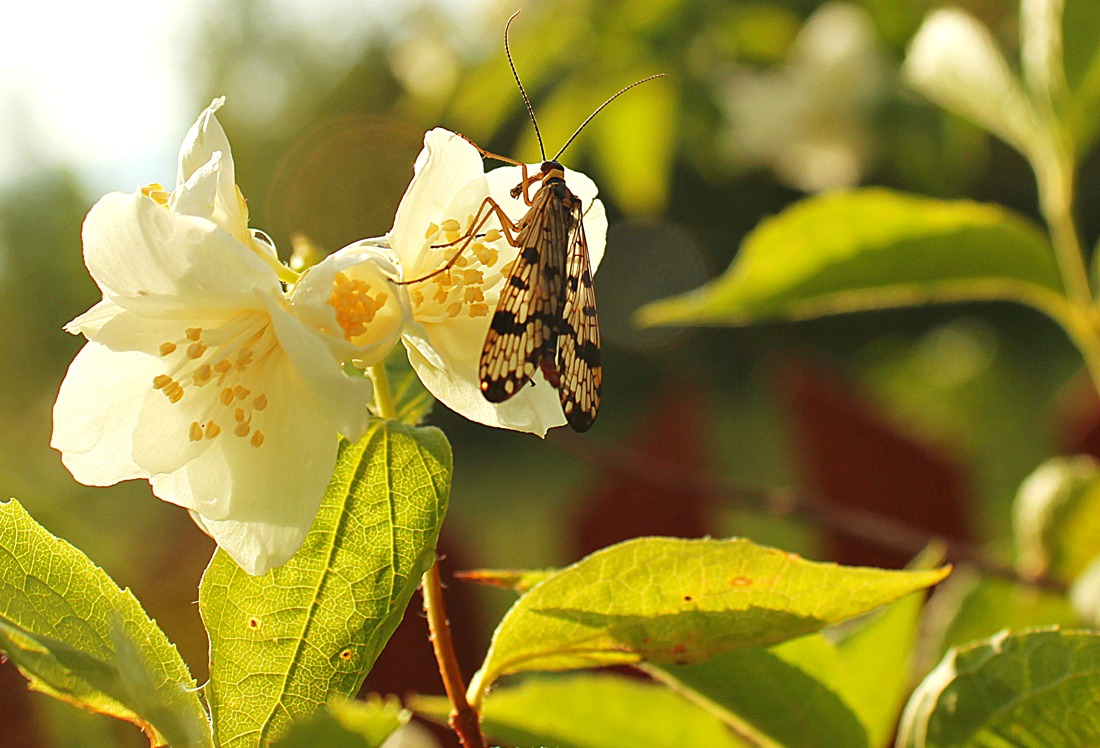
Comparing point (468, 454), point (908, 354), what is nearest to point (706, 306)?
point (908, 354)

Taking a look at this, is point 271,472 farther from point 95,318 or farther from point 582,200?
point 582,200

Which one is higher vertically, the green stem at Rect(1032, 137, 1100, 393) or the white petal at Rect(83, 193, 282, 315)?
the white petal at Rect(83, 193, 282, 315)

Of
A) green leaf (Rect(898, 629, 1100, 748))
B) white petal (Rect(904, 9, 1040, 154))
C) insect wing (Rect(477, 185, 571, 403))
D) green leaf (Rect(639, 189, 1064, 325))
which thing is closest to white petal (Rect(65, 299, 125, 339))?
insect wing (Rect(477, 185, 571, 403))

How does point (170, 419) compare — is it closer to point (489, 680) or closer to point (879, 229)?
point (489, 680)

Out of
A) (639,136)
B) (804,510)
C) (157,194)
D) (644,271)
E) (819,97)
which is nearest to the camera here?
(157,194)

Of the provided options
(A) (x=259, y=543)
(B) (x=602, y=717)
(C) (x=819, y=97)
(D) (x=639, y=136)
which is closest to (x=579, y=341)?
(A) (x=259, y=543)

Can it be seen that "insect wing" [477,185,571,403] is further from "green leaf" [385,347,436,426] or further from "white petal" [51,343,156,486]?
"white petal" [51,343,156,486]

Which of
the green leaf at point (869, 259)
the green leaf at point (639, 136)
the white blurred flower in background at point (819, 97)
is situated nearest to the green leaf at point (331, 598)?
the green leaf at point (869, 259)
